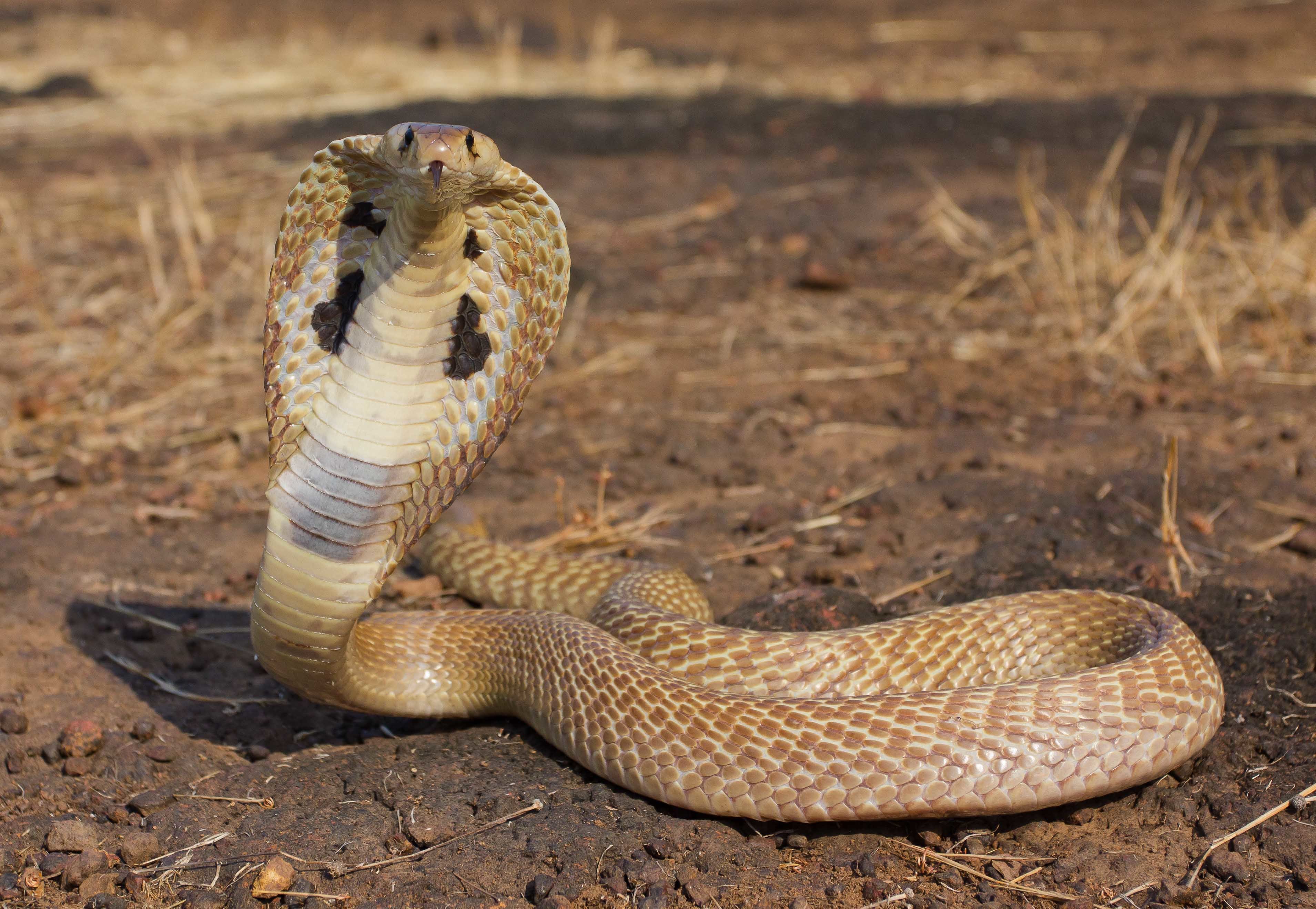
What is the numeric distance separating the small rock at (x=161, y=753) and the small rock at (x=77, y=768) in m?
0.15

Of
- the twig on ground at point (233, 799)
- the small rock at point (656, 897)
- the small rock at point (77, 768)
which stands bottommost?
the small rock at point (77, 768)

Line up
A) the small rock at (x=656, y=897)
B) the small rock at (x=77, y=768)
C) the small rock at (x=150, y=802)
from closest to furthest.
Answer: the small rock at (x=656, y=897)
the small rock at (x=150, y=802)
the small rock at (x=77, y=768)

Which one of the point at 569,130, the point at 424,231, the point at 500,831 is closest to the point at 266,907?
the point at 500,831

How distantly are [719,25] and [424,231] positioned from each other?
14.9 m

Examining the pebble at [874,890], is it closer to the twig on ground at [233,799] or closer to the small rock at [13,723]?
the twig on ground at [233,799]

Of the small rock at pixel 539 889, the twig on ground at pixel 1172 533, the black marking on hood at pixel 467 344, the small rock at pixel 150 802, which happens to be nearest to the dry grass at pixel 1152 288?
the twig on ground at pixel 1172 533

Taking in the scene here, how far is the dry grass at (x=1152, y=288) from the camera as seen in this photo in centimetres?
641

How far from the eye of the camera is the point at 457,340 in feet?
10.6

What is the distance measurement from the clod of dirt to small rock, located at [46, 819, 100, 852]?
1908 millimetres

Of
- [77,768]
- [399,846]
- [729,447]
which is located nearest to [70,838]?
[77,768]

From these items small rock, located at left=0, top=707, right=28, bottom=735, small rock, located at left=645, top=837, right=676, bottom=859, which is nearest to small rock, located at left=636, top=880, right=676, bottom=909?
small rock, located at left=645, top=837, right=676, bottom=859

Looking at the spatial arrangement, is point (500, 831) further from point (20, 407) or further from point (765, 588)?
point (20, 407)

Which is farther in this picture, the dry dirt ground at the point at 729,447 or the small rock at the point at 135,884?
the dry dirt ground at the point at 729,447

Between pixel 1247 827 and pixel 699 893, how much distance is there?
4.45 feet
